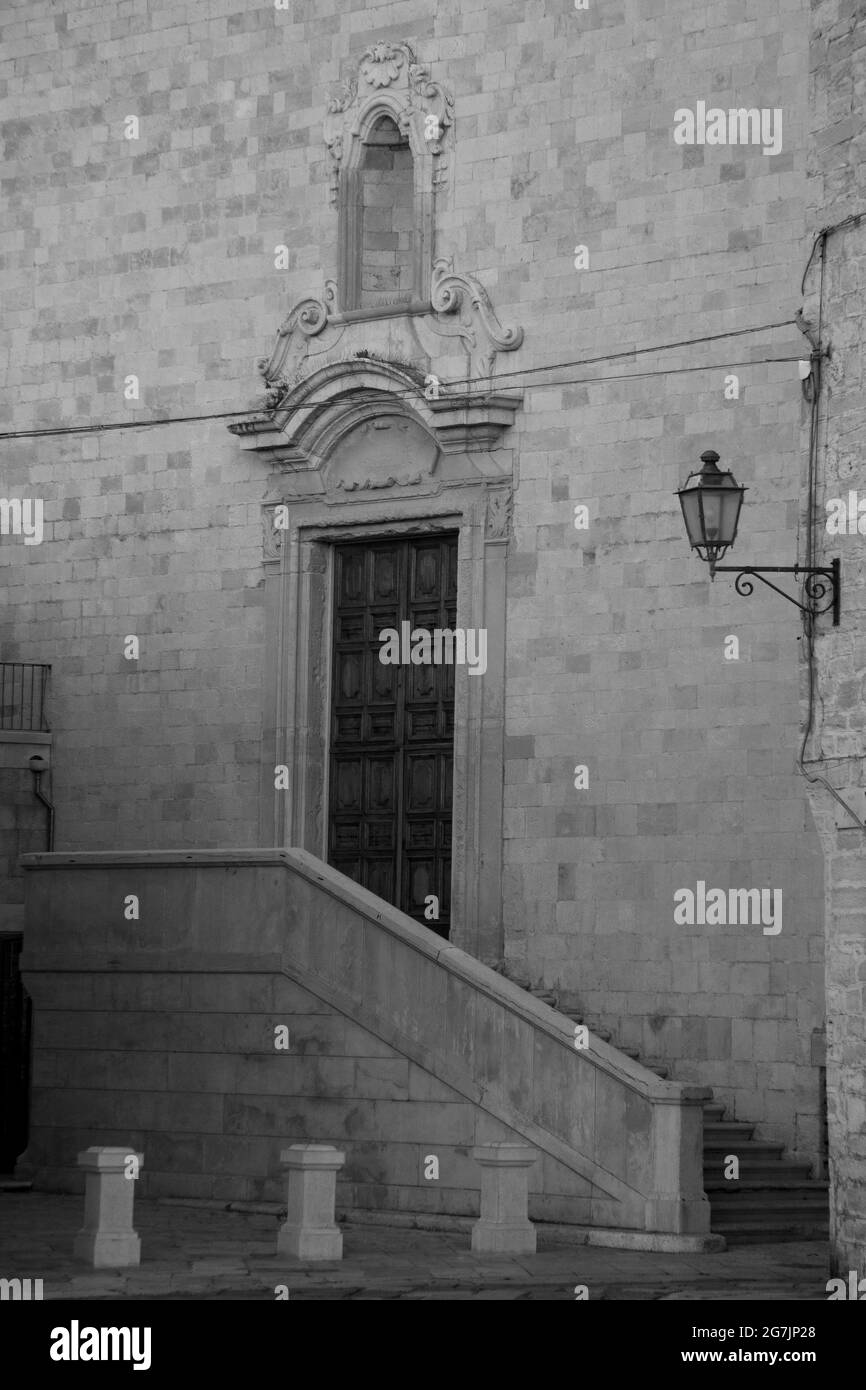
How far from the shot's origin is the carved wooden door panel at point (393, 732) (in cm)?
2178

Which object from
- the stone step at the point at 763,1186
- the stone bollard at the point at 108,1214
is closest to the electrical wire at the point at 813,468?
the stone step at the point at 763,1186

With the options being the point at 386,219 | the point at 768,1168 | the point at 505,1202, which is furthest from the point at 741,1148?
the point at 386,219

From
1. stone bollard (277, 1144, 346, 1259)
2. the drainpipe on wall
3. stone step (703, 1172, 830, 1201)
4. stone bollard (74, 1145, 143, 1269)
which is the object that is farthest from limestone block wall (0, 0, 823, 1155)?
stone bollard (74, 1145, 143, 1269)

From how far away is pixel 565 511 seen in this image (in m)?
20.9

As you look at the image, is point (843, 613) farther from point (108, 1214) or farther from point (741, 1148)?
point (108, 1214)

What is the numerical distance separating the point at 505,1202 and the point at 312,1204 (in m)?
1.38

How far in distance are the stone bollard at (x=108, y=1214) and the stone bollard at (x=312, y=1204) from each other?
1.02m

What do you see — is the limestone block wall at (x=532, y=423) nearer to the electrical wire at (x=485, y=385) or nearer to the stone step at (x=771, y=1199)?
the electrical wire at (x=485, y=385)

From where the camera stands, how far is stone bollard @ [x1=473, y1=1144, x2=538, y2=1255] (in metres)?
16.2

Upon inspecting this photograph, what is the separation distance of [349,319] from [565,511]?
2.99 meters
